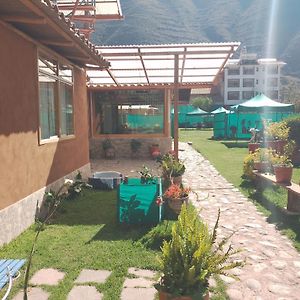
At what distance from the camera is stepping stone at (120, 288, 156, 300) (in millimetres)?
4043

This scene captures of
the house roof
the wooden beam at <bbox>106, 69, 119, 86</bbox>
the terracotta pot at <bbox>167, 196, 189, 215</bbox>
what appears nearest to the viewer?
the house roof

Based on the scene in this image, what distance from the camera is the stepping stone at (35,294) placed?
13.2 feet

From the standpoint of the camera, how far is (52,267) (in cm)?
479

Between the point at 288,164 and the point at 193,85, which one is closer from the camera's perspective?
the point at 288,164

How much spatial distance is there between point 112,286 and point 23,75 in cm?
395

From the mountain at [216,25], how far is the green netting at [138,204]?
132472 millimetres

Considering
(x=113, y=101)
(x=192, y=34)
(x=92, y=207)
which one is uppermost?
(x=192, y=34)

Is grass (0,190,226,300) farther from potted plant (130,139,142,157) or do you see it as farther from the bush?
the bush

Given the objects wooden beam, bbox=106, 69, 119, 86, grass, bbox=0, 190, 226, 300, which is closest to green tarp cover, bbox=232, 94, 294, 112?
A: wooden beam, bbox=106, 69, 119, 86

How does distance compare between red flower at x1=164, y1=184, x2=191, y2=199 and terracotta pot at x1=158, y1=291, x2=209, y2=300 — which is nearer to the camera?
terracotta pot at x1=158, y1=291, x2=209, y2=300

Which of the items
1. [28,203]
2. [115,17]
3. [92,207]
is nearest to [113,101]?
[115,17]

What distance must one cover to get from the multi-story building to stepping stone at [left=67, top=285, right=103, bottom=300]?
103500mm

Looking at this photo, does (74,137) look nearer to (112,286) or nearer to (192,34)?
(112,286)

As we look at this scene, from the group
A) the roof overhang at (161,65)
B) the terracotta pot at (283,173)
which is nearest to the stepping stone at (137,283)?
the terracotta pot at (283,173)
